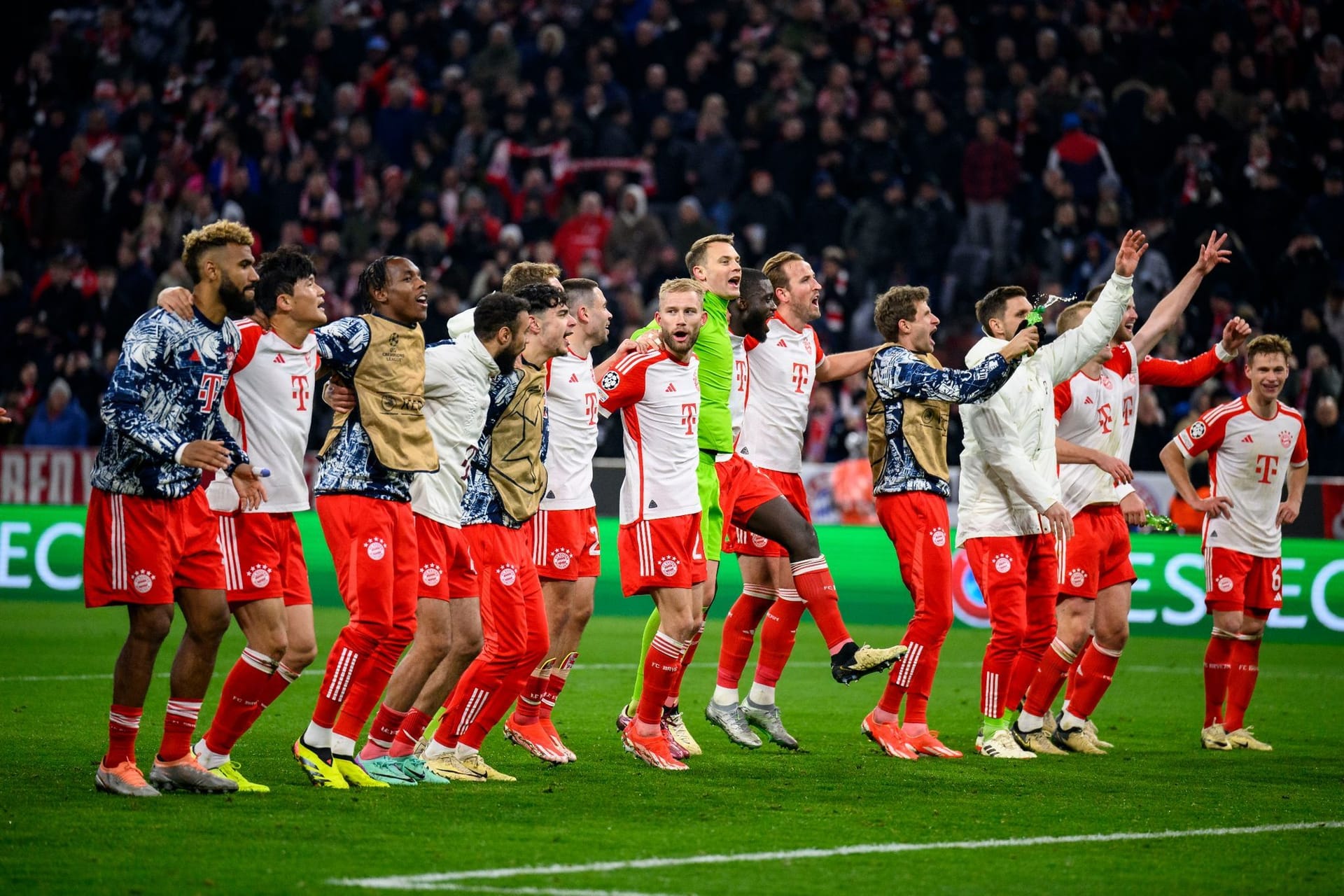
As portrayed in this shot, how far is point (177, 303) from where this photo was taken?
7.18 m

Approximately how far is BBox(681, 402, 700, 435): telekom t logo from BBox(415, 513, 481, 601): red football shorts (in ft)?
5.22

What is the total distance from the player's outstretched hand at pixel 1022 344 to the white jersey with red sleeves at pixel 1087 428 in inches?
64.4

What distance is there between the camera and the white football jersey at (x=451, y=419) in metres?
7.80

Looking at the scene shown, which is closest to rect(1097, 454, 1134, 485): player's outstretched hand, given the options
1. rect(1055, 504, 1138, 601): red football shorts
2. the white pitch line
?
rect(1055, 504, 1138, 601): red football shorts

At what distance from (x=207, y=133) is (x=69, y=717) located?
1500cm

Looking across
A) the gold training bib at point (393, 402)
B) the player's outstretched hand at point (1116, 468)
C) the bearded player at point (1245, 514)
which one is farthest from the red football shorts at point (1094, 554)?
the gold training bib at point (393, 402)

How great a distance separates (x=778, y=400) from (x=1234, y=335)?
111 inches

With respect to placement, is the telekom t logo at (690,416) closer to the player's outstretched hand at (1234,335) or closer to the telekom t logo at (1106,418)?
the telekom t logo at (1106,418)

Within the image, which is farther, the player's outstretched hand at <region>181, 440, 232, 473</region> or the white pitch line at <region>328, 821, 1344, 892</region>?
the player's outstretched hand at <region>181, 440, 232, 473</region>

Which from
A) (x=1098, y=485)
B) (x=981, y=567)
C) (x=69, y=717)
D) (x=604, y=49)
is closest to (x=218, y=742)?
(x=69, y=717)

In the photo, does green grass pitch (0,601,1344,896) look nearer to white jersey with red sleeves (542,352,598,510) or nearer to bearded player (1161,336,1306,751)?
bearded player (1161,336,1306,751)

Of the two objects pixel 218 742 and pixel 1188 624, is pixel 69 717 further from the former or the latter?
pixel 1188 624

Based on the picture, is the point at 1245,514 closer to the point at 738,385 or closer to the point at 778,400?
the point at 778,400

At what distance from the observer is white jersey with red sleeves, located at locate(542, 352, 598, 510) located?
894 centimetres
